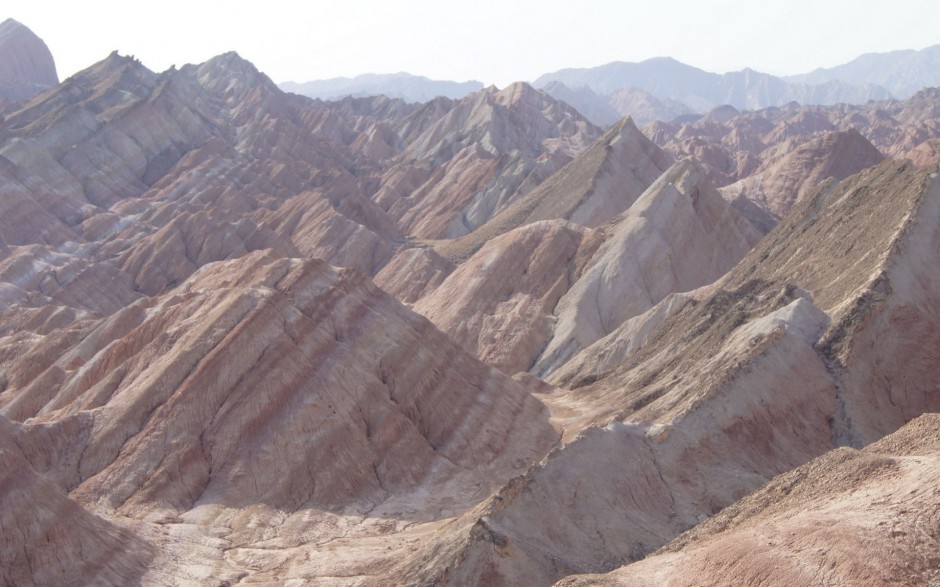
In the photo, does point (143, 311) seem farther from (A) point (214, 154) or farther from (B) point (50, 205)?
(A) point (214, 154)

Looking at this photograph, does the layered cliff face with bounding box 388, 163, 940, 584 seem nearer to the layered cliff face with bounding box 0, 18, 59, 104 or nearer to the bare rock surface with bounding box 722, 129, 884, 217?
the bare rock surface with bounding box 722, 129, 884, 217

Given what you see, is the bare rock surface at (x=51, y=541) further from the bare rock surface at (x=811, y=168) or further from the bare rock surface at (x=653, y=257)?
the bare rock surface at (x=811, y=168)

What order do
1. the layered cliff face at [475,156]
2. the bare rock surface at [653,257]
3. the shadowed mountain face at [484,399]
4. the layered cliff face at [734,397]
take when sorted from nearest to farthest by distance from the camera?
1. the layered cliff face at [734,397]
2. the shadowed mountain face at [484,399]
3. the bare rock surface at [653,257]
4. the layered cliff face at [475,156]

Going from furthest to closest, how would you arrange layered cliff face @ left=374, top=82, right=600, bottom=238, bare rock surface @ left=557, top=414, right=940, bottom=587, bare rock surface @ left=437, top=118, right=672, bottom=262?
layered cliff face @ left=374, top=82, right=600, bottom=238, bare rock surface @ left=437, top=118, right=672, bottom=262, bare rock surface @ left=557, top=414, right=940, bottom=587

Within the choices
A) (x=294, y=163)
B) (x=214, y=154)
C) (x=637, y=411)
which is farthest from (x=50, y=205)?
(x=637, y=411)

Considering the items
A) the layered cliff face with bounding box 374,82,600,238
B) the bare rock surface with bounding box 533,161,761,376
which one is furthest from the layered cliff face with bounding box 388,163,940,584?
the layered cliff face with bounding box 374,82,600,238

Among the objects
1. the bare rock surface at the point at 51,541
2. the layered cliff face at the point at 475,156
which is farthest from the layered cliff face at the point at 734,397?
the layered cliff face at the point at 475,156

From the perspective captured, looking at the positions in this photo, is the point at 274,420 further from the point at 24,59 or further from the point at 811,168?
the point at 24,59

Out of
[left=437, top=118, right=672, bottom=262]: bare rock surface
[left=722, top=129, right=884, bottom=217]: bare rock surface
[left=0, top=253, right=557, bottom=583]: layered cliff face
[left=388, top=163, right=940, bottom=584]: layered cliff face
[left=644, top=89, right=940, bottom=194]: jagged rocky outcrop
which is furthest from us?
[left=644, top=89, right=940, bottom=194]: jagged rocky outcrop
